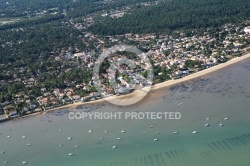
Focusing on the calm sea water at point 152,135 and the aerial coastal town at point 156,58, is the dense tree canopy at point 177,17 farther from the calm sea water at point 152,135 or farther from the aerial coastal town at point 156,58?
the calm sea water at point 152,135

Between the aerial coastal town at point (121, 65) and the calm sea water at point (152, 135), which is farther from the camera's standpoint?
the aerial coastal town at point (121, 65)

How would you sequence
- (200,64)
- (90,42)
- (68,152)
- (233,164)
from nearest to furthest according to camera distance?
(233,164), (68,152), (200,64), (90,42)

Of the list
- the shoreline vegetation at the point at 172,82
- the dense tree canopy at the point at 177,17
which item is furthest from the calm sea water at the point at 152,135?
the dense tree canopy at the point at 177,17

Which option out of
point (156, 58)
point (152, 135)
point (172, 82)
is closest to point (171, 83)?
point (172, 82)

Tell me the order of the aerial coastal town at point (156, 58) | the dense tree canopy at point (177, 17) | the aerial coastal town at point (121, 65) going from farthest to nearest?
the dense tree canopy at point (177, 17), the aerial coastal town at point (121, 65), the aerial coastal town at point (156, 58)

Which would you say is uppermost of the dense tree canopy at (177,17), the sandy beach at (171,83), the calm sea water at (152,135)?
the dense tree canopy at (177,17)

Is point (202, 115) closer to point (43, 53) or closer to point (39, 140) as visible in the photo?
point (39, 140)

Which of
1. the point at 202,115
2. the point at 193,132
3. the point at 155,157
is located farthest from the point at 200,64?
the point at 155,157
